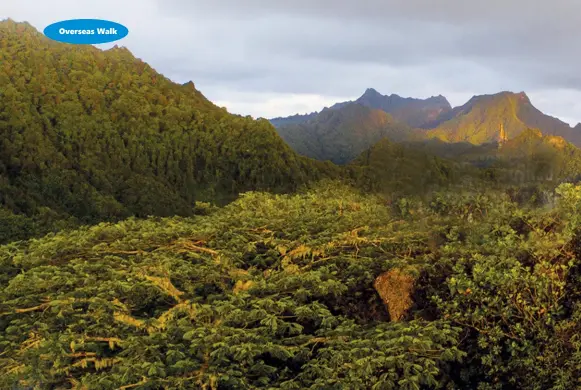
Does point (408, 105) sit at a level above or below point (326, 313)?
above

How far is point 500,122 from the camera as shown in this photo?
138 metres

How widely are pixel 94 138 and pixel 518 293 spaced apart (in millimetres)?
27310

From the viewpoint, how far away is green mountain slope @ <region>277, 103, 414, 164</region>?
96.3 metres

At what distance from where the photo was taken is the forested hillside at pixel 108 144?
2580cm

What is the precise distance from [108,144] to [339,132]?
90461 millimetres

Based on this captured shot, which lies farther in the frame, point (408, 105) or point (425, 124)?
point (408, 105)

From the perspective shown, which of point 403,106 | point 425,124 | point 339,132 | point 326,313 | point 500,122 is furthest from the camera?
point 403,106

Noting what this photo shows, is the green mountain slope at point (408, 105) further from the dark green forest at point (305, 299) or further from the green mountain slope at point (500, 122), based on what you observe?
the dark green forest at point (305, 299)

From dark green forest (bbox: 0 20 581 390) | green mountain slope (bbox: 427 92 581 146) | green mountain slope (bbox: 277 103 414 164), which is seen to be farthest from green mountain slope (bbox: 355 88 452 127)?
dark green forest (bbox: 0 20 581 390)

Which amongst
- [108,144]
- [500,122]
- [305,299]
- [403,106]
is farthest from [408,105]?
[305,299]

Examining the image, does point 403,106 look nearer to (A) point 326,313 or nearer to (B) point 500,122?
(B) point 500,122

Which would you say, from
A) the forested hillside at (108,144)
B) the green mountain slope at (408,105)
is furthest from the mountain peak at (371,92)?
the forested hillside at (108,144)

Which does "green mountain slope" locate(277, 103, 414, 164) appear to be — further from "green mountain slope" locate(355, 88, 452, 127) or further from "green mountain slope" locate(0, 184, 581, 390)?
"green mountain slope" locate(0, 184, 581, 390)

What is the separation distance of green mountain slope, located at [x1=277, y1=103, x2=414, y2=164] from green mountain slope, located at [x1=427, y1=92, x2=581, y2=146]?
21.0 m
